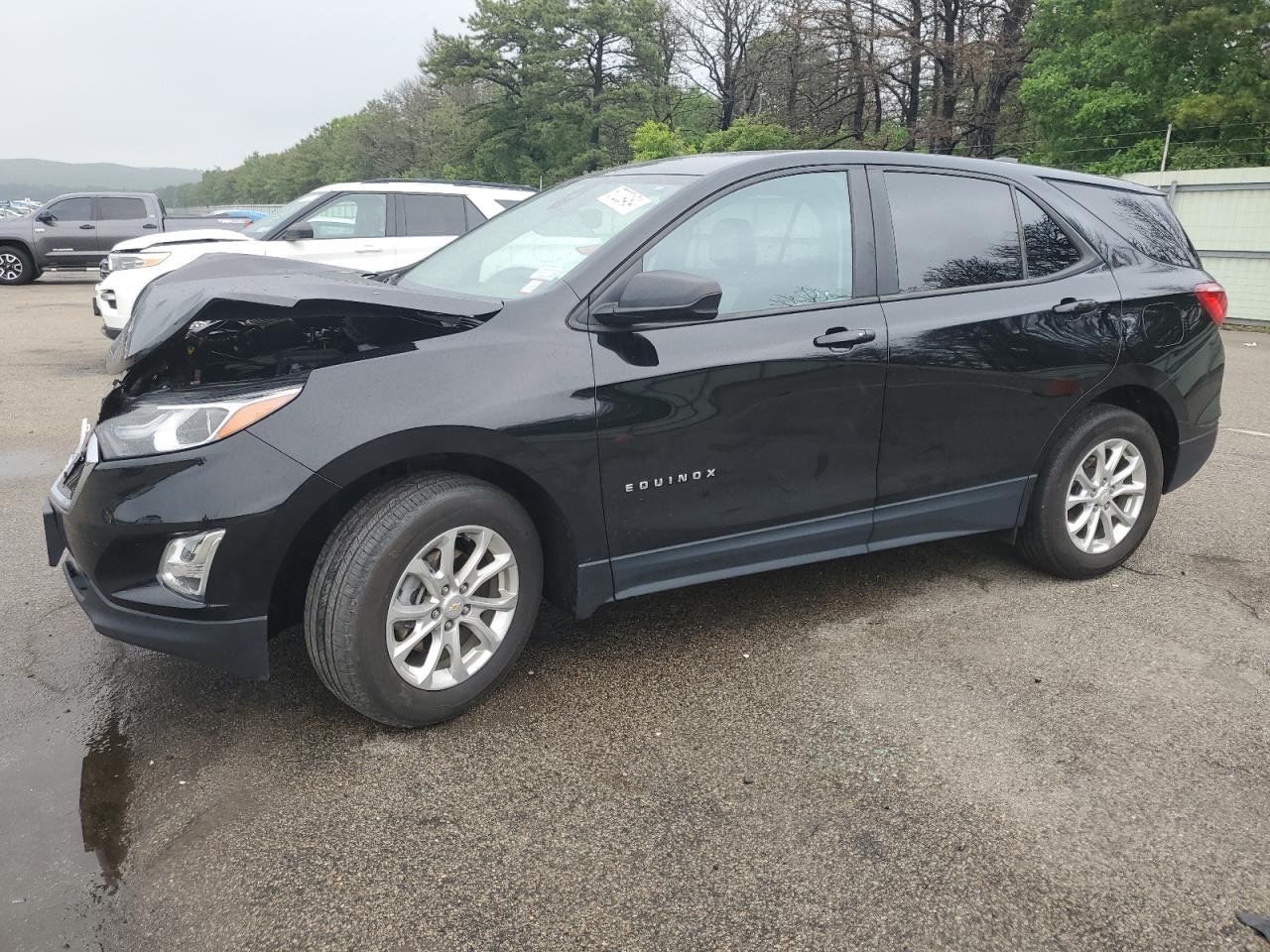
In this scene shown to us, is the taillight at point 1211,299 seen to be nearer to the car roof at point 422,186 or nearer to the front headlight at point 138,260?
the car roof at point 422,186

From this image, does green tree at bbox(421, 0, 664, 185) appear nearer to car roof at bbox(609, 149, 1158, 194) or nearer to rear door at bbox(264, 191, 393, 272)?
rear door at bbox(264, 191, 393, 272)

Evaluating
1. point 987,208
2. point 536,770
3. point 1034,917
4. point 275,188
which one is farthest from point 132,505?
point 275,188

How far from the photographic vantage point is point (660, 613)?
366 cm

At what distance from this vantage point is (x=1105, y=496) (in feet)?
13.0

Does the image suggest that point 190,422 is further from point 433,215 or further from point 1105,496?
point 433,215

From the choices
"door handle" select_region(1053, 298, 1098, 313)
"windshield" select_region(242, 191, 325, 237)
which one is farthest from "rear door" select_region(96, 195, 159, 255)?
"door handle" select_region(1053, 298, 1098, 313)

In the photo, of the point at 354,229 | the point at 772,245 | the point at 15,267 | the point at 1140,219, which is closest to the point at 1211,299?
the point at 1140,219

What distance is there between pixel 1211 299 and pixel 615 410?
287 centimetres

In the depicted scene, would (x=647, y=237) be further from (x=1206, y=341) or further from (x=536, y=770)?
(x=1206, y=341)

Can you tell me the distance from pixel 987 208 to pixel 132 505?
316 centimetres

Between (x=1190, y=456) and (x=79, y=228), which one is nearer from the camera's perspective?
(x=1190, y=456)

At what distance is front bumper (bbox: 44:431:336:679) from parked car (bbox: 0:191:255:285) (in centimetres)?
1802

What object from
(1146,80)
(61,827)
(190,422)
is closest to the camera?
(61,827)

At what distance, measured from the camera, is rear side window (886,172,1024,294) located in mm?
3439
